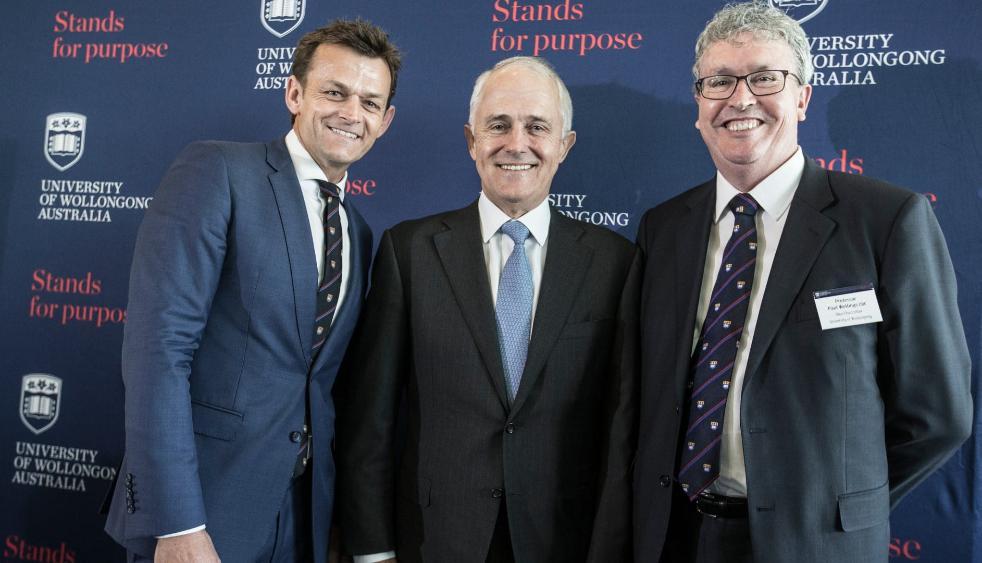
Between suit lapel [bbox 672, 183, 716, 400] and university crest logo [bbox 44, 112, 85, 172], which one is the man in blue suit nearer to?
suit lapel [bbox 672, 183, 716, 400]

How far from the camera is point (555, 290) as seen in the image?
199 cm

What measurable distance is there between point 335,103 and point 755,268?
51.4 inches

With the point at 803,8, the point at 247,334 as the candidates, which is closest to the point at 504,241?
the point at 247,334

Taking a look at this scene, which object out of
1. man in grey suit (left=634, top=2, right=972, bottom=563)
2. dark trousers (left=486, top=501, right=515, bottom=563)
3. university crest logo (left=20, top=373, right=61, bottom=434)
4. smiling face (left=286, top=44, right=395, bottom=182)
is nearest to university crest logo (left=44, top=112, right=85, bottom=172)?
university crest logo (left=20, top=373, right=61, bottom=434)

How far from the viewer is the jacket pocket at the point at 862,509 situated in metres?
1.65

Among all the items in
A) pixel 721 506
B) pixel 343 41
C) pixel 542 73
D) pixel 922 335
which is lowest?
pixel 721 506

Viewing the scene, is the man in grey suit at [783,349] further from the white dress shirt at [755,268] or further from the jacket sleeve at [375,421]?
the jacket sleeve at [375,421]

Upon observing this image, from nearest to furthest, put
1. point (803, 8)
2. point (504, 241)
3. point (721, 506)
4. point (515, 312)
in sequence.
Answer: point (721, 506) < point (515, 312) < point (504, 241) < point (803, 8)

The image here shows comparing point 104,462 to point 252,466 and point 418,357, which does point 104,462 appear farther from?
point 418,357

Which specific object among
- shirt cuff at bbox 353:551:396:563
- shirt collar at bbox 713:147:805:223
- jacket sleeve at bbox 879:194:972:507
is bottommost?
shirt cuff at bbox 353:551:396:563

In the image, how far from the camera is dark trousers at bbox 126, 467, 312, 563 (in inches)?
76.9

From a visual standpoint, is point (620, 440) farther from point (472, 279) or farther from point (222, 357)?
point (222, 357)

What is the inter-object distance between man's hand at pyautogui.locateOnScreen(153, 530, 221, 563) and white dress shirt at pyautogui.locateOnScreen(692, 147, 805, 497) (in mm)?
1307

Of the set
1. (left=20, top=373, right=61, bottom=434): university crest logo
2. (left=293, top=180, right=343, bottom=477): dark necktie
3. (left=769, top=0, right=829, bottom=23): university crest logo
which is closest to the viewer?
(left=293, top=180, right=343, bottom=477): dark necktie
